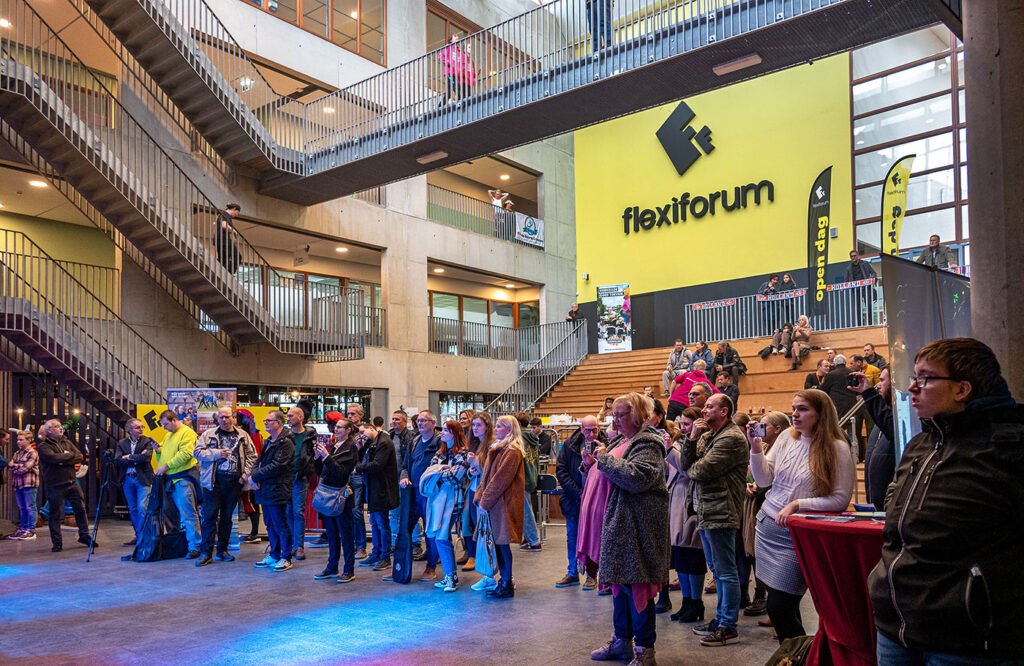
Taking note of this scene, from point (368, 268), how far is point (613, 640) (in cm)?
1942

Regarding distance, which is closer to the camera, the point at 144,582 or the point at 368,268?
the point at 144,582

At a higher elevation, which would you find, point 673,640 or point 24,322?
point 24,322

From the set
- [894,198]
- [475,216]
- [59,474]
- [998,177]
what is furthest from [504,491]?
[475,216]

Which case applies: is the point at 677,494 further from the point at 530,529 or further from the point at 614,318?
the point at 614,318

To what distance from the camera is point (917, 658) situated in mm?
2664

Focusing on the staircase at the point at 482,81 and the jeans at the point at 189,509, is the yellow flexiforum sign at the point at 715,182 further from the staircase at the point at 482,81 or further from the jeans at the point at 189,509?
the jeans at the point at 189,509

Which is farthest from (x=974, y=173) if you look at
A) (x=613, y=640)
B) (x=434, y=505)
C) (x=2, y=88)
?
(x=2, y=88)

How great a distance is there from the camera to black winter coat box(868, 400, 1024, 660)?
238 centimetres

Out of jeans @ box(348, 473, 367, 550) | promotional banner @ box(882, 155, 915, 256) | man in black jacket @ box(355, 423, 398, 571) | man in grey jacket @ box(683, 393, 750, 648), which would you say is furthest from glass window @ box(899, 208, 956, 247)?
man in grey jacket @ box(683, 393, 750, 648)

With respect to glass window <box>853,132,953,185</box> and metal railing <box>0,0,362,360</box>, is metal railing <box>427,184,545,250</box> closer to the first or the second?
metal railing <box>0,0,362,360</box>

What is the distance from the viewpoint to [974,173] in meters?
5.20

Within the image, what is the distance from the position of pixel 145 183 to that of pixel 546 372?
1167 cm

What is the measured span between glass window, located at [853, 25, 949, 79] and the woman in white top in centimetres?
1823

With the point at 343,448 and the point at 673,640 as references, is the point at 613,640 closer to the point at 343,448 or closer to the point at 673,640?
the point at 673,640
